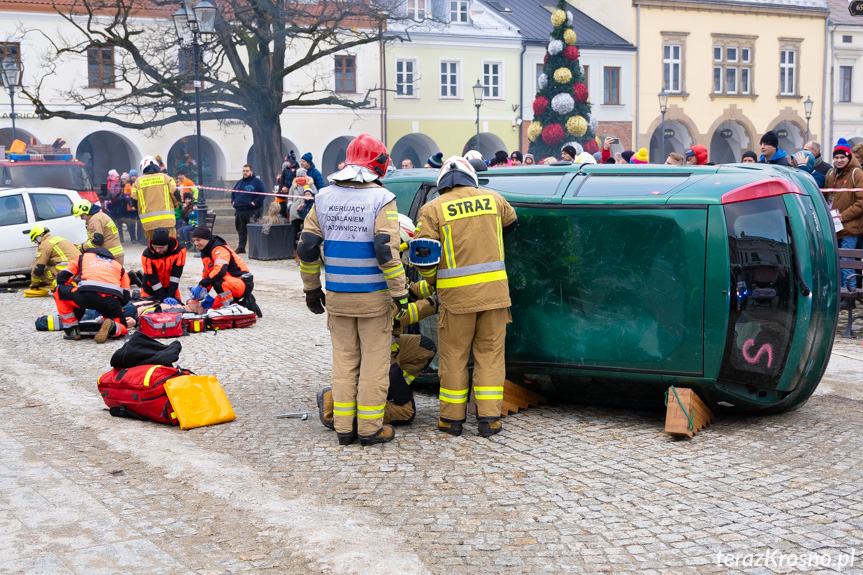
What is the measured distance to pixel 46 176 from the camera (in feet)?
72.2

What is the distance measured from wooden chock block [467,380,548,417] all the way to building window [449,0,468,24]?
36751 mm

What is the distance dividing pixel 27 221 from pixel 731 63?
38888 millimetres

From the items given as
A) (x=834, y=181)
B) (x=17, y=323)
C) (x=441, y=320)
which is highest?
(x=834, y=181)

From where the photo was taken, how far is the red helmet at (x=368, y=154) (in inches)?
251

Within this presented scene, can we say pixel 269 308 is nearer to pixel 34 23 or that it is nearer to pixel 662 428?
pixel 662 428

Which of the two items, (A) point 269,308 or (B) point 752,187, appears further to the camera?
(A) point 269,308

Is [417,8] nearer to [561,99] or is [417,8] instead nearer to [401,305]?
[561,99]

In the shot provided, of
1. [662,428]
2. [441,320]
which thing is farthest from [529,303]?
[662,428]

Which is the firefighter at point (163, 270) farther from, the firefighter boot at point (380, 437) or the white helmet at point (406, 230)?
the firefighter boot at point (380, 437)

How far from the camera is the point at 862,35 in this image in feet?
163

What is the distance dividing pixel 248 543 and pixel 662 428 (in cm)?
305

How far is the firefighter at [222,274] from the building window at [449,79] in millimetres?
31815

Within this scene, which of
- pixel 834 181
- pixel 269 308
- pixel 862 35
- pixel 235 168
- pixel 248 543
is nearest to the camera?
pixel 248 543

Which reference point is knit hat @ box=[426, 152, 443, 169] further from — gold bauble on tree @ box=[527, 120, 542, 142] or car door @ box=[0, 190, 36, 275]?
gold bauble on tree @ box=[527, 120, 542, 142]
